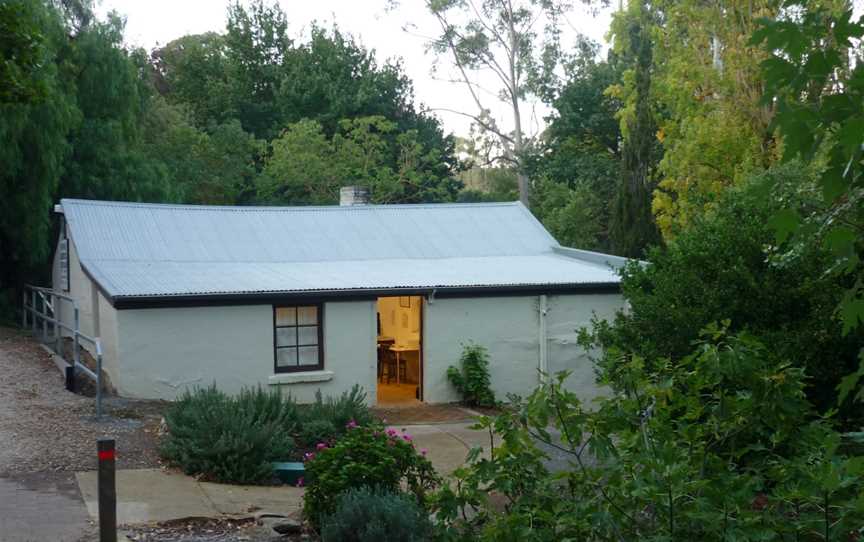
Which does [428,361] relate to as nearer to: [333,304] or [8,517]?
[333,304]

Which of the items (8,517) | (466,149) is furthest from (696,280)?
(466,149)

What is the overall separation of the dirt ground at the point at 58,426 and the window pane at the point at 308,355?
2.71 metres

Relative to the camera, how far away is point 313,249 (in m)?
20.1

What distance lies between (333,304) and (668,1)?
1509 cm

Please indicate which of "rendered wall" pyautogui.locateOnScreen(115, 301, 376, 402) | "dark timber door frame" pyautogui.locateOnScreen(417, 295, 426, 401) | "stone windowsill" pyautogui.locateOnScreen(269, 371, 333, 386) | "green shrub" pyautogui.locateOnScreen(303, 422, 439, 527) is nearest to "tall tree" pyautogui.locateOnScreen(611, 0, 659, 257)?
"dark timber door frame" pyautogui.locateOnScreen(417, 295, 426, 401)

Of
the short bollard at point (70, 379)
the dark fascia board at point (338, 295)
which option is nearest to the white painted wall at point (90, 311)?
the dark fascia board at point (338, 295)

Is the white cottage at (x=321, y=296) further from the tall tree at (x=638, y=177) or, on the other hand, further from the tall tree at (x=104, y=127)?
the tall tree at (x=638, y=177)

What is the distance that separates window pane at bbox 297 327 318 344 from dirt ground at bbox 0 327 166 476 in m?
2.79

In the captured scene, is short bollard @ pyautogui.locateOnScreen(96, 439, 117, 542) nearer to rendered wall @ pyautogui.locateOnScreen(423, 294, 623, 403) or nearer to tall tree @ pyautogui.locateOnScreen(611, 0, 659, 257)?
rendered wall @ pyautogui.locateOnScreen(423, 294, 623, 403)

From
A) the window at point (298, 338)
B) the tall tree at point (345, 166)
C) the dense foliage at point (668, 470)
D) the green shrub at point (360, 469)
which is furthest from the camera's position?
the tall tree at point (345, 166)

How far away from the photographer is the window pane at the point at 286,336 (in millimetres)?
16406

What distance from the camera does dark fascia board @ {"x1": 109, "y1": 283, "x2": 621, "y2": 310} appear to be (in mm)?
15203

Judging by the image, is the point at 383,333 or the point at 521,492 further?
the point at 383,333

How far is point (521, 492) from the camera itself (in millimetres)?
6570
